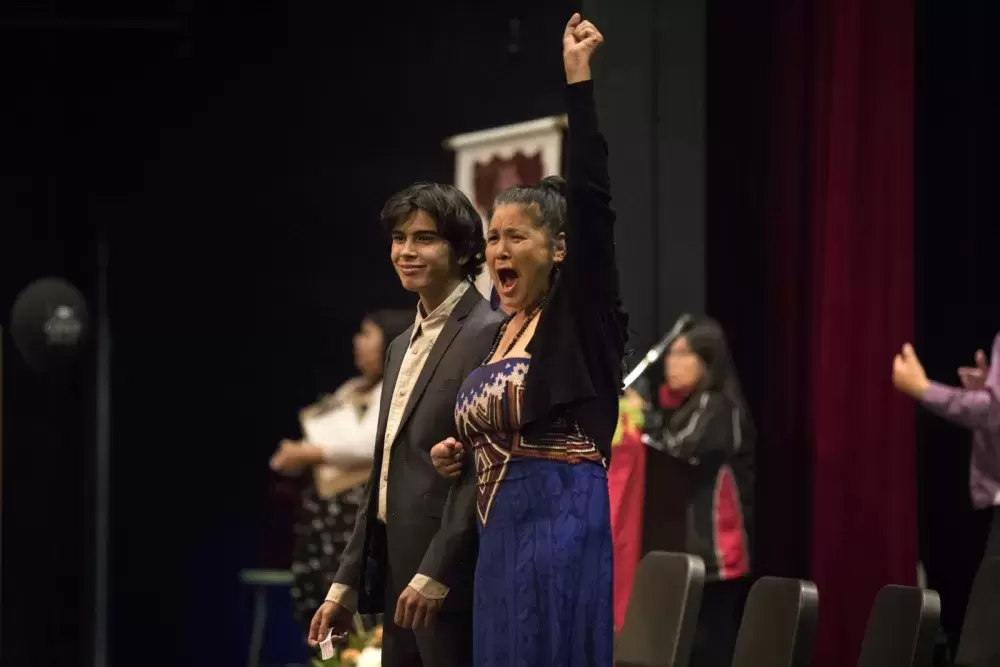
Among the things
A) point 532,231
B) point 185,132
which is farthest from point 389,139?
point 532,231

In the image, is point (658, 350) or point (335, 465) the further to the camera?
point (335, 465)

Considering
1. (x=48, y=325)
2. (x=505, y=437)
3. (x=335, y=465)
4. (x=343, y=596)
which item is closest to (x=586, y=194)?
(x=505, y=437)

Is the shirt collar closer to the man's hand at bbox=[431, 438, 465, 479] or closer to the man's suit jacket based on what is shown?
the man's suit jacket

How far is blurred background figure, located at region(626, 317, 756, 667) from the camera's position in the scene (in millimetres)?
4633

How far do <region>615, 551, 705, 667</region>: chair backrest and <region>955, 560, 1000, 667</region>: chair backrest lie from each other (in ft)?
1.79

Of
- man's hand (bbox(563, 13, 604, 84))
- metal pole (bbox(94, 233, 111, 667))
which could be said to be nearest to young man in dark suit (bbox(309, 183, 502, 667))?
man's hand (bbox(563, 13, 604, 84))

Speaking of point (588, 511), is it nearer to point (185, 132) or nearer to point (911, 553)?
point (911, 553)

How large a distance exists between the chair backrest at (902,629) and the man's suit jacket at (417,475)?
101cm

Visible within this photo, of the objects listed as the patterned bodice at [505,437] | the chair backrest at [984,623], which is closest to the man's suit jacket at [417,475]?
the patterned bodice at [505,437]

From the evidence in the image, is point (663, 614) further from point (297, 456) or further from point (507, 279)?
point (297, 456)

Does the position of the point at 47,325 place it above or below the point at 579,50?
below

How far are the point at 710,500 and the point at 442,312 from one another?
85.9 inches

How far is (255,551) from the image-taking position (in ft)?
24.4

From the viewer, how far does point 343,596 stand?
8.69 ft
